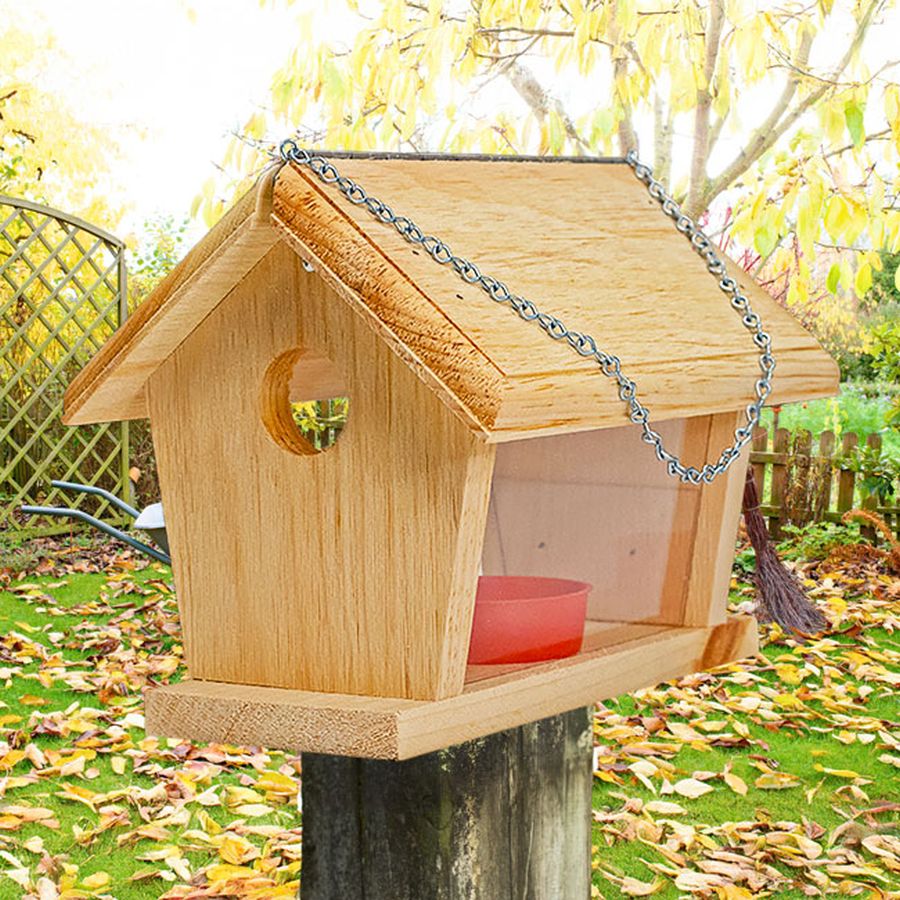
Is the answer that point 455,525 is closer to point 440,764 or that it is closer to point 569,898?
point 440,764

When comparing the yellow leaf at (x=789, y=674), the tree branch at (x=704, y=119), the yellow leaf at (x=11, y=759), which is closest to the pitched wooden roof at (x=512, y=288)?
the yellow leaf at (x=11, y=759)

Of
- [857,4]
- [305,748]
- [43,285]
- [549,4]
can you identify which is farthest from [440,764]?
[43,285]

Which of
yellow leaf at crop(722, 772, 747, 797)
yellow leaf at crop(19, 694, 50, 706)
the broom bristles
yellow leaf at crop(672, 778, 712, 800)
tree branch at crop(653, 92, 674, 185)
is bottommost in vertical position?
yellow leaf at crop(19, 694, 50, 706)

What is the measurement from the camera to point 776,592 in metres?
4.99

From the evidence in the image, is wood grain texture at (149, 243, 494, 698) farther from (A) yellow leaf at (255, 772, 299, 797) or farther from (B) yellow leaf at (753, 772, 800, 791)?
(B) yellow leaf at (753, 772, 800, 791)

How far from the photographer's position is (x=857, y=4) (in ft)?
13.0

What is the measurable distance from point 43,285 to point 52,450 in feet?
4.28

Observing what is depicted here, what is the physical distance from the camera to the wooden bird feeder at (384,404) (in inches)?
45.8

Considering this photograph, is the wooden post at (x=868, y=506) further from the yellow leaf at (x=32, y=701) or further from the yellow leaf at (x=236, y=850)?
the yellow leaf at (x=236, y=850)

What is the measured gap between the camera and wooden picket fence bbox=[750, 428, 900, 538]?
698 centimetres

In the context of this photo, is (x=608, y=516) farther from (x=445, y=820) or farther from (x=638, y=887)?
(x=638, y=887)

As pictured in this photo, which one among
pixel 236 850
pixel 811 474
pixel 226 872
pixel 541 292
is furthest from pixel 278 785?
pixel 811 474

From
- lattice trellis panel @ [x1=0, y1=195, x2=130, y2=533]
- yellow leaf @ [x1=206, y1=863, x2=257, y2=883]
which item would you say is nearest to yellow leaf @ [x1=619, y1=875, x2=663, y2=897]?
yellow leaf @ [x1=206, y1=863, x2=257, y2=883]

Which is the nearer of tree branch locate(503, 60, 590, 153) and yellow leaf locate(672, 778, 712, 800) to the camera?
yellow leaf locate(672, 778, 712, 800)
